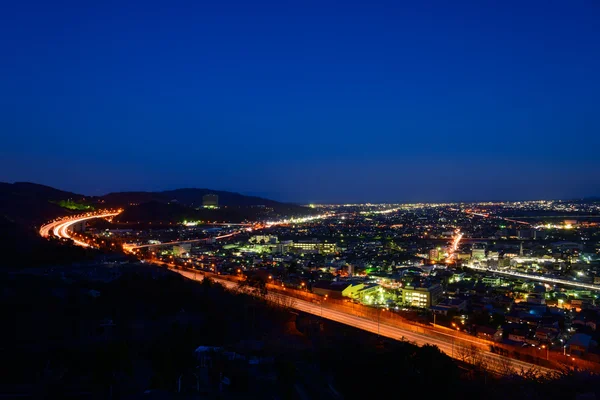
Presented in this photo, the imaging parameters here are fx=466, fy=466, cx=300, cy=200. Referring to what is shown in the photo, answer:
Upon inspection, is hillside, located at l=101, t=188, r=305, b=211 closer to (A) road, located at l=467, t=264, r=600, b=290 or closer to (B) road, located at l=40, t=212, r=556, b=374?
(A) road, located at l=467, t=264, r=600, b=290

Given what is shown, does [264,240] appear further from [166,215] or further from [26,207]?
[166,215]

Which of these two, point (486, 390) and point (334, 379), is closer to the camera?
point (486, 390)

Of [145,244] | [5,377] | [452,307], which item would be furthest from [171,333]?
[145,244]

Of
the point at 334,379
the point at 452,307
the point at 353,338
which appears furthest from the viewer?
the point at 452,307

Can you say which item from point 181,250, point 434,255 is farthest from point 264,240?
point 434,255

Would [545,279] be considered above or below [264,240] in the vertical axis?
below

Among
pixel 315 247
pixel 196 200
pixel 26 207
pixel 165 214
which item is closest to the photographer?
pixel 315 247

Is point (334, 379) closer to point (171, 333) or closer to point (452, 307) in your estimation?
point (171, 333)

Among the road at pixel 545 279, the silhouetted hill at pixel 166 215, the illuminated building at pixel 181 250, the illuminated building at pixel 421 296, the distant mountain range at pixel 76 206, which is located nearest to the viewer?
the illuminated building at pixel 421 296

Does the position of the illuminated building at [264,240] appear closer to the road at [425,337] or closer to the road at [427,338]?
the road at [425,337]

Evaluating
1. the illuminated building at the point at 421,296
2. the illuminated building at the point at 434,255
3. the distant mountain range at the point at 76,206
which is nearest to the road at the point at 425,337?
the illuminated building at the point at 421,296

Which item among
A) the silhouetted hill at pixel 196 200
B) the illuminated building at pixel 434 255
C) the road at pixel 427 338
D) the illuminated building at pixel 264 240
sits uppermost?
the silhouetted hill at pixel 196 200
